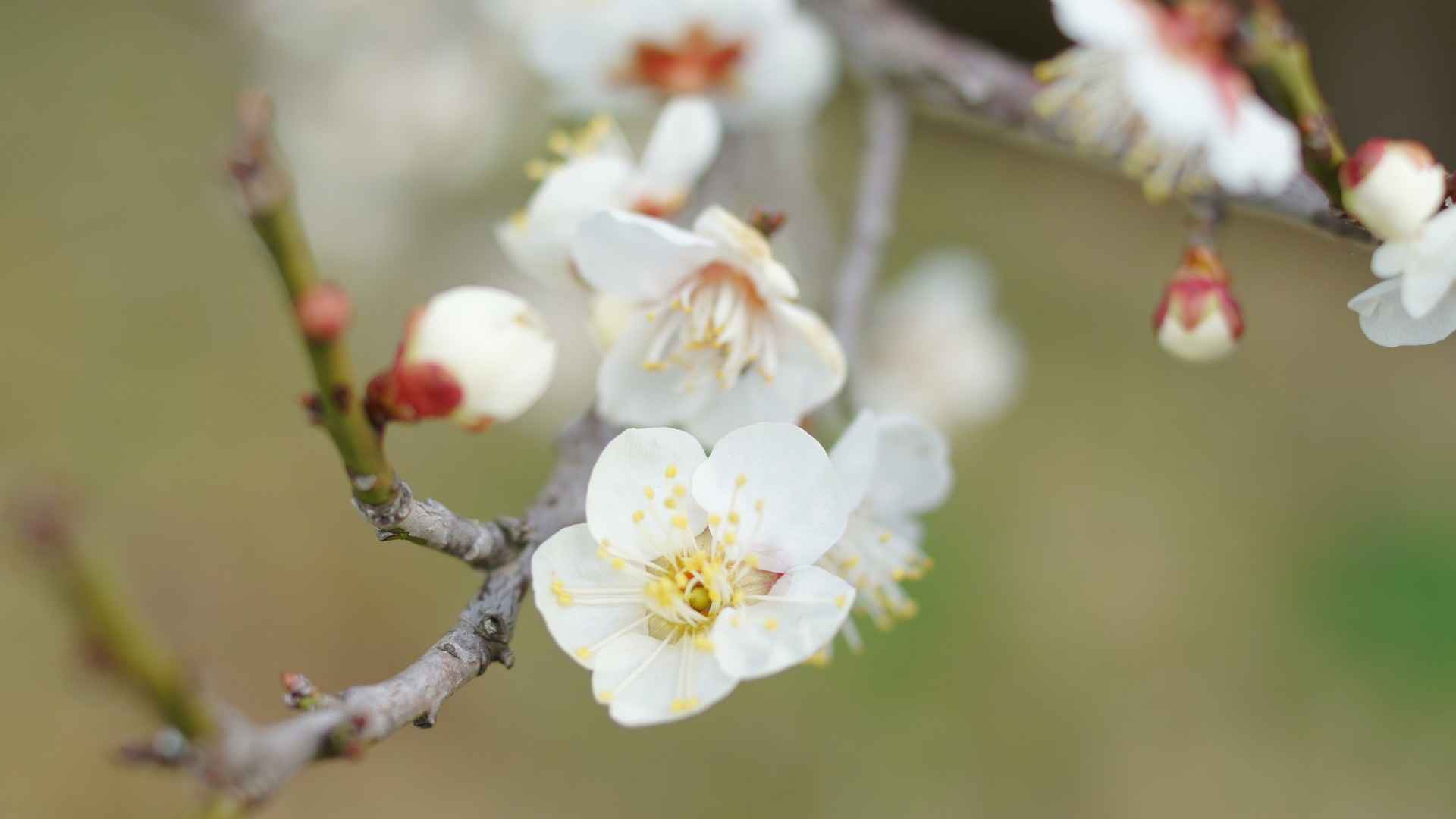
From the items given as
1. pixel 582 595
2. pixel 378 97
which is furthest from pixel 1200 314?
pixel 378 97

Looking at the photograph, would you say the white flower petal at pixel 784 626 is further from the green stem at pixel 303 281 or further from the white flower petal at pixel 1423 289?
the white flower petal at pixel 1423 289

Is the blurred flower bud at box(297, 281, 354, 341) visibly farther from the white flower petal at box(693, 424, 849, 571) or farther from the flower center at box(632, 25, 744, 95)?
the flower center at box(632, 25, 744, 95)

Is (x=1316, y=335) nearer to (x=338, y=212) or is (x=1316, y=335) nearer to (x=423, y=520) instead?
(x=338, y=212)

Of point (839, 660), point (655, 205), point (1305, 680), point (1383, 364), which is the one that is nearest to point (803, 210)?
point (655, 205)

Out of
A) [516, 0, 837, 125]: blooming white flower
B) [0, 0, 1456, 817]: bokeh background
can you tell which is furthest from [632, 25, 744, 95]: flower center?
[0, 0, 1456, 817]: bokeh background

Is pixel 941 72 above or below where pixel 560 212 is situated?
above

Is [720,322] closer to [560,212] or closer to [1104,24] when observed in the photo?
[560,212]
